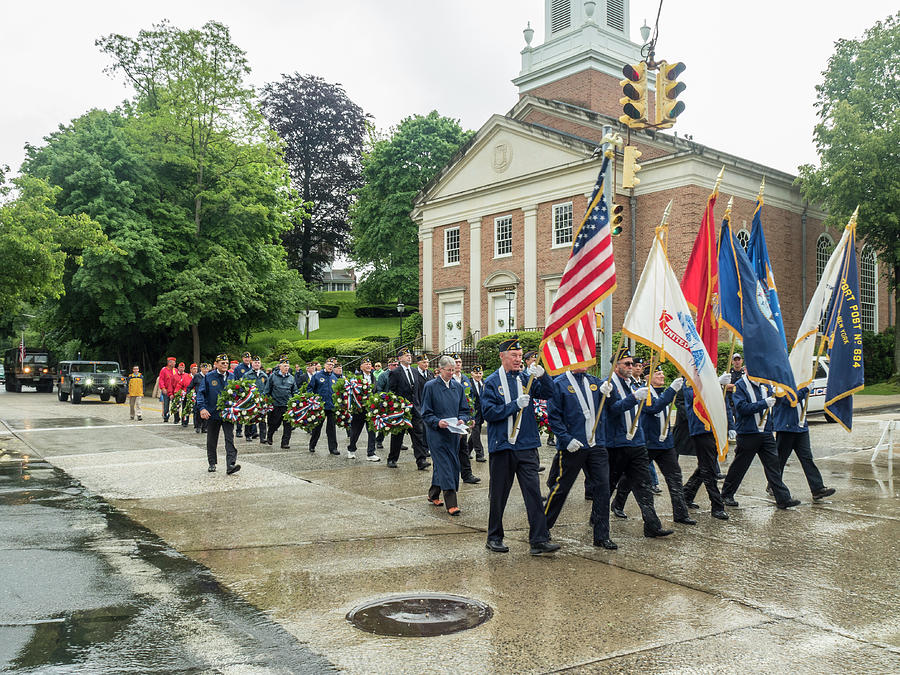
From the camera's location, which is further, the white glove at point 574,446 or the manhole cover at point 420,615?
the white glove at point 574,446

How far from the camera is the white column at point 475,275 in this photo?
35.5 meters

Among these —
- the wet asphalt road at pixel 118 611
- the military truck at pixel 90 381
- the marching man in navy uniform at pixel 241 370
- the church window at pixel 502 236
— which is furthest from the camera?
the church window at pixel 502 236

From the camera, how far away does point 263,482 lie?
460 inches

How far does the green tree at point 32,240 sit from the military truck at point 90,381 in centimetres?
494

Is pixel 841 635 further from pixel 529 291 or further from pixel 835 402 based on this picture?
pixel 529 291

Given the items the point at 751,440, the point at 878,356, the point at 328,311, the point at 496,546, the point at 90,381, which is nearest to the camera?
the point at 496,546

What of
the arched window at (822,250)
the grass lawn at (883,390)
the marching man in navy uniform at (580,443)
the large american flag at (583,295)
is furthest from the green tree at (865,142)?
the marching man in navy uniform at (580,443)

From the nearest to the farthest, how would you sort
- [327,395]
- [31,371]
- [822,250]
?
[327,395] → [822,250] → [31,371]

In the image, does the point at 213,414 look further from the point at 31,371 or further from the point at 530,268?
the point at 31,371

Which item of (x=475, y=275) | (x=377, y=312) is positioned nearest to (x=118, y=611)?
(x=475, y=275)

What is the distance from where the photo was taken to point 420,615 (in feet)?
17.7

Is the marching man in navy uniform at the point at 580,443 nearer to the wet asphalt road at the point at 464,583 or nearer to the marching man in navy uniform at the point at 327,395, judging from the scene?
the wet asphalt road at the point at 464,583

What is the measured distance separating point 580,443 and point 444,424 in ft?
6.85

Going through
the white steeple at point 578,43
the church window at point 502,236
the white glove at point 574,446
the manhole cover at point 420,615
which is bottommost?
the manhole cover at point 420,615
